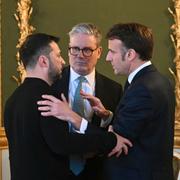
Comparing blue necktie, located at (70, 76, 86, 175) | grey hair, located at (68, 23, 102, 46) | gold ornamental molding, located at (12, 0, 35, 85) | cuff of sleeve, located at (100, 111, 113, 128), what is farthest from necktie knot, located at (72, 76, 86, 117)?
gold ornamental molding, located at (12, 0, 35, 85)

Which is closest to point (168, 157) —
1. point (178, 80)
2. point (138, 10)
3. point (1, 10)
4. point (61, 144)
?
point (61, 144)

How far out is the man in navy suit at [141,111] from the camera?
1.99 meters

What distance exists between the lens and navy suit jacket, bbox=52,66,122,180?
2426 mm

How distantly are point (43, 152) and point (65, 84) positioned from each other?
1.92 ft

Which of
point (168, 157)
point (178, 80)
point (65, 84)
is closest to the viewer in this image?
point (168, 157)

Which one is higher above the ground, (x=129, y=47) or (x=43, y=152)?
(x=129, y=47)

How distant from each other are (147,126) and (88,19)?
79.3 inches

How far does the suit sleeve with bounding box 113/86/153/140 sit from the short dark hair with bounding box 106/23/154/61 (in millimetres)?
182

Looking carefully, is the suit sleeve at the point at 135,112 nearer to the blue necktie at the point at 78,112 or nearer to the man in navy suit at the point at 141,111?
the man in navy suit at the point at 141,111

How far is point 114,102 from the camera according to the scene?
262cm

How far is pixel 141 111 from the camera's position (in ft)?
6.48

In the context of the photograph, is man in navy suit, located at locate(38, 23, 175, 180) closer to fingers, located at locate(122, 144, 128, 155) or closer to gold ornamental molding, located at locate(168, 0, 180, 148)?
fingers, located at locate(122, 144, 128, 155)

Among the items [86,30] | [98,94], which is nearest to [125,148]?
[98,94]

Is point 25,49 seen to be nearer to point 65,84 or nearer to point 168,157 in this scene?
point 65,84
